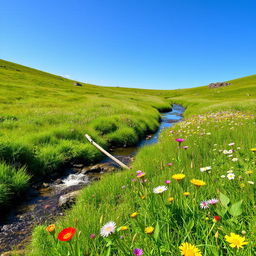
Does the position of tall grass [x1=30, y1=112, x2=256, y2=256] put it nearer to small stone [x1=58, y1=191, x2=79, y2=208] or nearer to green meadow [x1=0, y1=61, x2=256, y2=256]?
green meadow [x1=0, y1=61, x2=256, y2=256]

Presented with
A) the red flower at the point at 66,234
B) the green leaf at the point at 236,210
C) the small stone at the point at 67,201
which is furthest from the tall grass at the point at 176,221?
the small stone at the point at 67,201

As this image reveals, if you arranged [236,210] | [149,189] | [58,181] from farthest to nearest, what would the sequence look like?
[58,181]
[149,189]
[236,210]

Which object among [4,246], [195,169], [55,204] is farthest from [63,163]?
[195,169]

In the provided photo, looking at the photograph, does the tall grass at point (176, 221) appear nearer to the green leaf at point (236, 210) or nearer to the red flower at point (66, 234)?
the green leaf at point (236, 210)

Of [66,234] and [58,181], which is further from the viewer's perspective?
[58,181]

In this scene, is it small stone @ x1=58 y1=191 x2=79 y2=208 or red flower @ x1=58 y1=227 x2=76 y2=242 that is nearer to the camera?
red flower @ x1=58 y1=227 x2=76 y2=242

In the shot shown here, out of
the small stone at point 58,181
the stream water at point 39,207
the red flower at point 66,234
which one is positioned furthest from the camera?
the small stone at point 58,181

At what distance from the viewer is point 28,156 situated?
22.7 ft

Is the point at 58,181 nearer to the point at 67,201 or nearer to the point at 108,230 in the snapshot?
the point at 67,201

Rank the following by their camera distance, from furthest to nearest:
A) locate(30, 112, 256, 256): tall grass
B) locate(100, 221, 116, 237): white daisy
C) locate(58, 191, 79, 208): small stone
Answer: locate(58, 191, 79, 208): small stone, locate(30, 112, 256, 256): tall grass, locate(100, 221, 116, 237): white daisy

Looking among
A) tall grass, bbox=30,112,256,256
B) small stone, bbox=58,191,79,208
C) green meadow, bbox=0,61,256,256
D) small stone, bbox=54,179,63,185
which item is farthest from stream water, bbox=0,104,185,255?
tall grass, bbox=30,112,256,256

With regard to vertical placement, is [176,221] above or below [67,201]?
above

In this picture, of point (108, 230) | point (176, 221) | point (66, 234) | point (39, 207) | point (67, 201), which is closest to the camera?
point (66, 234)

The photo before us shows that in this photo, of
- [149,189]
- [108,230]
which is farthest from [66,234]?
[149,189]
